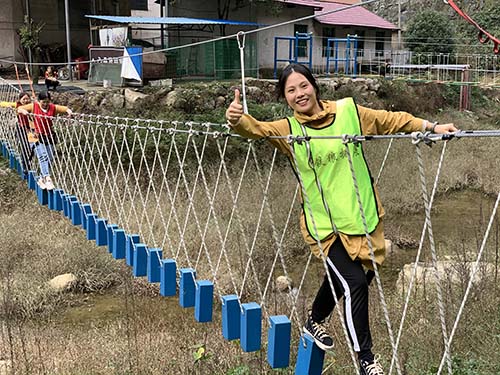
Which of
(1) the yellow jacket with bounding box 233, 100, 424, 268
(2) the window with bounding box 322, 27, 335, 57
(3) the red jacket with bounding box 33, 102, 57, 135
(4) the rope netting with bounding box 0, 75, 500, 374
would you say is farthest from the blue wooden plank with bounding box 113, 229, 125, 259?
→ (2) the window with bounding box 322, 27, 335, 57

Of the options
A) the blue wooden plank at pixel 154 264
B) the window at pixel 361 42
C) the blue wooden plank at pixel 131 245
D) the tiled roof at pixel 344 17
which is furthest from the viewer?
the window at pixel 361 42

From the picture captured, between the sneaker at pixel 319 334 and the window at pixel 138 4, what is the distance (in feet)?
37.7

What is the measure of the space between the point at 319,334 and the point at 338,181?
47cm

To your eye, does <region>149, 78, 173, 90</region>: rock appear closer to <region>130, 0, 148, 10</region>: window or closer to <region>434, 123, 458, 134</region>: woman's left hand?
<region>130, 0, 148, 10</region>: window

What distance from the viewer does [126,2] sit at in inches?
469

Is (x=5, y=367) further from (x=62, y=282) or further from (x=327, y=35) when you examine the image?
(x=327, y=35)

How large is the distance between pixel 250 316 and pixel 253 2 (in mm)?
10026

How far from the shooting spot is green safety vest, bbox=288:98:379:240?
1666 mm

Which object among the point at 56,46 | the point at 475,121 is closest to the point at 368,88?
the point at 475,121

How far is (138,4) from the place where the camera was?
12.5 m

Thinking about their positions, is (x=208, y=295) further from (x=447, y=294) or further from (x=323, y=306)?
(x=447, y=294)

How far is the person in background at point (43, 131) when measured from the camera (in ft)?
14.0

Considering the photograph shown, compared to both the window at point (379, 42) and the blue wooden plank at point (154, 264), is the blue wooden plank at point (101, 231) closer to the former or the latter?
the blue wooden plank at point (154, 264)

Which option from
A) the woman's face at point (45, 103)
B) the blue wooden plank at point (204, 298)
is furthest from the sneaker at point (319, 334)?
the woman's face at point (45, 103)
